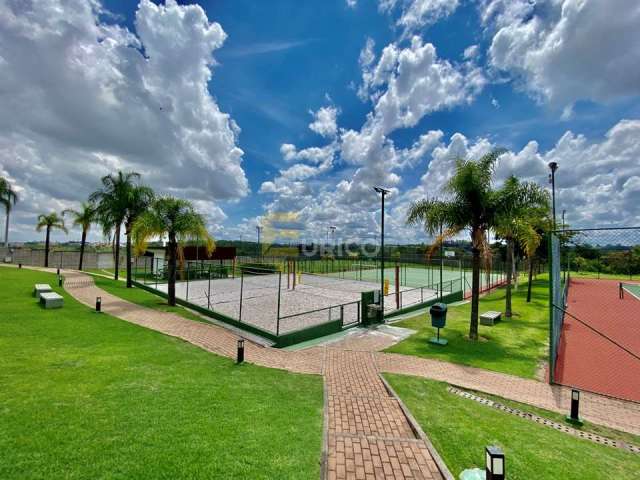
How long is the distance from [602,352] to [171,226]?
61.7 ft

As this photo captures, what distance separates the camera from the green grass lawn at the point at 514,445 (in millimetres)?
4000

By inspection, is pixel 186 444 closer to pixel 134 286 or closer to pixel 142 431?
pixel 142 431

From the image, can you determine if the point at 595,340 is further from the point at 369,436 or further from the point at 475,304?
the point at 369,436

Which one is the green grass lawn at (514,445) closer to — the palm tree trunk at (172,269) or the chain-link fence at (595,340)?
the chain-link fence at (595,340)

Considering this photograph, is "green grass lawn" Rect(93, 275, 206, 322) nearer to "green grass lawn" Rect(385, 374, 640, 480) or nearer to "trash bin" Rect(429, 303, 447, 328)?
"trash bin" Rect(429, 303, 447, 328)

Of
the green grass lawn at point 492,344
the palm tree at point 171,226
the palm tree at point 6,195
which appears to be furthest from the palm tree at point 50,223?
the green grass lawn at point 492,344

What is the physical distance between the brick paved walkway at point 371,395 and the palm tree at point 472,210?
4035 mm

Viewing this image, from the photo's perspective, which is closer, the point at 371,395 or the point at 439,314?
the point at 371,395

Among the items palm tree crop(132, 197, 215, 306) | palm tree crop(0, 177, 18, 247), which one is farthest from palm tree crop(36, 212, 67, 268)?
palm tree crop(132, 197, 215, 306)

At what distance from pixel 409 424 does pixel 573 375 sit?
6.61 metres

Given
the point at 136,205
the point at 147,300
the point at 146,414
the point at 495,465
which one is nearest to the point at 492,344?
the point at 495,465

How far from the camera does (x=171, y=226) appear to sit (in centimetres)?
1502

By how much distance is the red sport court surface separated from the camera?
775 cm

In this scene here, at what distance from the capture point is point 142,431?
13.4ft
